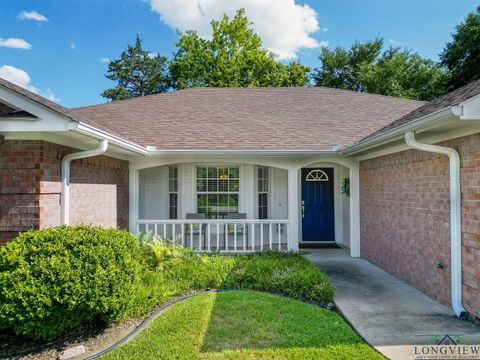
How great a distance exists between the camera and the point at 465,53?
22.2 metres

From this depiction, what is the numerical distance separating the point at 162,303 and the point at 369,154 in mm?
5575

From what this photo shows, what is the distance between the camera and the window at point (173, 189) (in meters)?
9.78

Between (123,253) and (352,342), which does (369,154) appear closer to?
(352,342)

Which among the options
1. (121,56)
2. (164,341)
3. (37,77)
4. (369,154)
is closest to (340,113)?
(369,154)

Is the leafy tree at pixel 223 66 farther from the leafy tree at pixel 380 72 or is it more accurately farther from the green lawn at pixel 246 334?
the green lawn at pixel 246 334

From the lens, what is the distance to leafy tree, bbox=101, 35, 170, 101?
33750mm

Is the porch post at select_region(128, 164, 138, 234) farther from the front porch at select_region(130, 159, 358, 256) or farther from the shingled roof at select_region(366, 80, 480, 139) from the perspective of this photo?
the shingled roof at select_region(366, 80, 480, 139)

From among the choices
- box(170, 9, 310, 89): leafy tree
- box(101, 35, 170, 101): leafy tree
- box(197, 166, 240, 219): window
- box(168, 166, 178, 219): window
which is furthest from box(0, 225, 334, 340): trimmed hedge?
box(101, 35, 170, 101): leafy tree

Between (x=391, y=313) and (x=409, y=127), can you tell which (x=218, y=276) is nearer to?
(x=391, y=313)

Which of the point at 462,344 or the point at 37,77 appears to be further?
the point at 37,77

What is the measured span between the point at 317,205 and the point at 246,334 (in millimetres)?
6820

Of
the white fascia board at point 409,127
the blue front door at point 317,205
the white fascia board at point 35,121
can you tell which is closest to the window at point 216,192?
the blue front door at point 317,205

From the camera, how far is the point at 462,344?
3807 millimetres

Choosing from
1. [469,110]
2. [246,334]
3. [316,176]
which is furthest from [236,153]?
[469,110]
